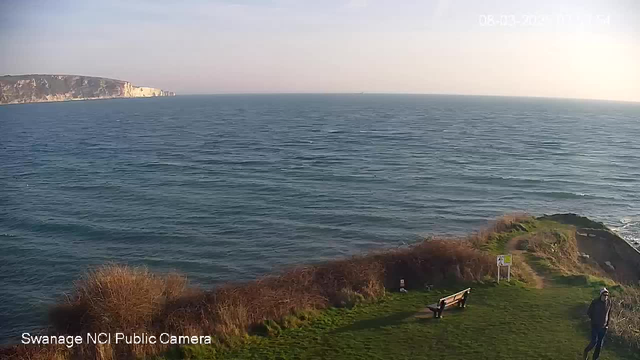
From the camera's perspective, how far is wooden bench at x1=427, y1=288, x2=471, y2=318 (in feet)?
53.6

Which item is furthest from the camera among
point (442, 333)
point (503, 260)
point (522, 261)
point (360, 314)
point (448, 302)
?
point (522, 261)

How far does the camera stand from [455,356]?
13.6 meters

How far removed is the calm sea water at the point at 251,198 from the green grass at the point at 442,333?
10.7 metres

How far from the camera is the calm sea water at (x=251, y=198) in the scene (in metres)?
28.4

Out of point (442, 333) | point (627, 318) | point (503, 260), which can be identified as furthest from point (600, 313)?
point (503, 260)

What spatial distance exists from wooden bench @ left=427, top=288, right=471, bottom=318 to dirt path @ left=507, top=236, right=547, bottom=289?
16.2 feet

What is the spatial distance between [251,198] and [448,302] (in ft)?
92.2

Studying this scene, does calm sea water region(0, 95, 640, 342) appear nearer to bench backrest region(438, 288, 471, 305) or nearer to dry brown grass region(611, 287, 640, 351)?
bench backrest region(438, 288, 471, 305)

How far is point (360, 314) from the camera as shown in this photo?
16969 millimetres

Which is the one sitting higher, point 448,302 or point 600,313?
point 600,313

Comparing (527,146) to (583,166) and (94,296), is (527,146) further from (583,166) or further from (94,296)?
(94,296)

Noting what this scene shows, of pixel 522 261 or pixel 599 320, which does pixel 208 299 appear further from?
pixel 522 261

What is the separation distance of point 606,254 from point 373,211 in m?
16.5

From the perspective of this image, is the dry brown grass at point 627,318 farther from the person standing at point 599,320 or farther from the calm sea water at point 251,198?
the calm sea water at point 251,198
